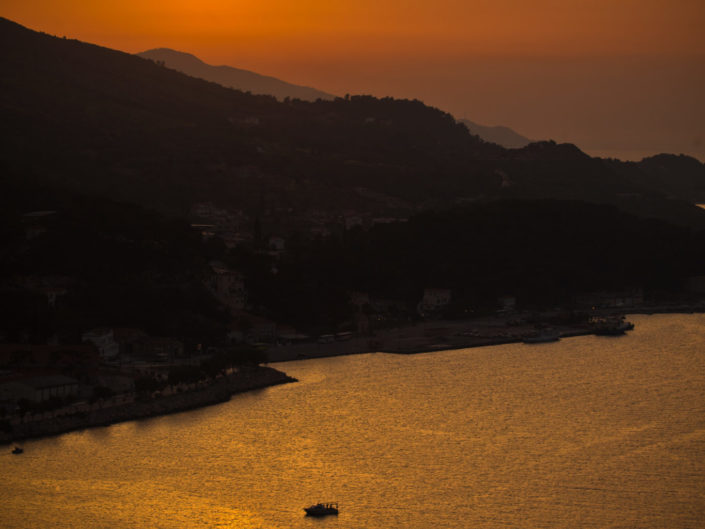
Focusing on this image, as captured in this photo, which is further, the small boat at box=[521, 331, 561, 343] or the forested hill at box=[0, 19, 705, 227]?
the forested hill at box=[0, 19, 705, 227]

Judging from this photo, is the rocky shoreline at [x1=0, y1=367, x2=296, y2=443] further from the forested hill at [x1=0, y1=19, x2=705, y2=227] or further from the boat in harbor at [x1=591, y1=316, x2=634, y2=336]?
the forested hill at [x1=0, y1=19, x2=705, y2=227]

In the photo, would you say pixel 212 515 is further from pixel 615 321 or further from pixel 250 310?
pixel 615 321

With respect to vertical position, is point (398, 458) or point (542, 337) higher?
point (542, 337)

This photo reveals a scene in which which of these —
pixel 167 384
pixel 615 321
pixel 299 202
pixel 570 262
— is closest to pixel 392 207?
pixel 299 202

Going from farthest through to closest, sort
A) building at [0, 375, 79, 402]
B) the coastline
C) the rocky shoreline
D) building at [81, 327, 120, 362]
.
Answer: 1. building at [81, 327, 120, 362]
2. building at [0, 375, 79, 402]
3. the coastline
4. the rocky shoreline

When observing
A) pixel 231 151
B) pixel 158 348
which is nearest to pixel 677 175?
pixel 231 151

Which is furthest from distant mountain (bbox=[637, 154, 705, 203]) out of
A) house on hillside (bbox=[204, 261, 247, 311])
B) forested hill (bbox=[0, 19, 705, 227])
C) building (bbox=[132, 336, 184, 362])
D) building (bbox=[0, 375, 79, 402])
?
building (bbox=[0, 375, 79, 402])

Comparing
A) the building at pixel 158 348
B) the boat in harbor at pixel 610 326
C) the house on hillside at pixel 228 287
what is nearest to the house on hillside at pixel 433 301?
the boat in harbor at pixel 610 326

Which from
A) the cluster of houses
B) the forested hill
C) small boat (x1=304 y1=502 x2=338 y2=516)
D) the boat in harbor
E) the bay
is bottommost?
small boat (x1=304 y1=502 x2=338 y2=516)

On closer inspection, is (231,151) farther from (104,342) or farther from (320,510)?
(320,510)
